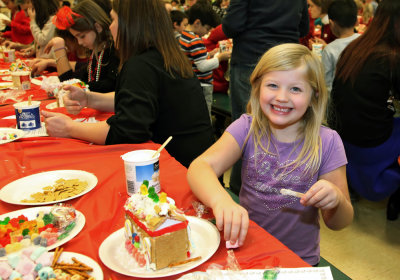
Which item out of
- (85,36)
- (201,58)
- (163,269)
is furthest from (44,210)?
(201,58)

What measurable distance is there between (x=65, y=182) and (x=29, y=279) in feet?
1.81

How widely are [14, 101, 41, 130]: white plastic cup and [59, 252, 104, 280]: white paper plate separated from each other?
3.73ft

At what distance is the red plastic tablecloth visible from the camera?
0.94 m

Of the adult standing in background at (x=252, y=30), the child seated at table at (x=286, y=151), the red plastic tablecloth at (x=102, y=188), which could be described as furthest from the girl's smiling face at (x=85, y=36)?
the child seated at table at (x=286, y=151)

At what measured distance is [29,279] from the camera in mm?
820

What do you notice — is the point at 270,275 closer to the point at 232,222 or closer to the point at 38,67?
the point at 232,222

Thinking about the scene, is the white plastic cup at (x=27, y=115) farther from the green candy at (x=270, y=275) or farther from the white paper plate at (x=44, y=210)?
the green candy at (x=270, y=275)

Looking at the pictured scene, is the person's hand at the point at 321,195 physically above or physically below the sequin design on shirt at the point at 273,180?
above

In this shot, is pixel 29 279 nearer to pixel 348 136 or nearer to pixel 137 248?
pixel 137 248

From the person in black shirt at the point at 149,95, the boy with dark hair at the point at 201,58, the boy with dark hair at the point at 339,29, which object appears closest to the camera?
the person in black shirt at the point at 149,95

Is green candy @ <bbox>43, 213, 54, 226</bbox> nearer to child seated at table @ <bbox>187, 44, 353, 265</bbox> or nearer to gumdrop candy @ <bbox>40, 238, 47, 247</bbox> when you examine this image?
gumdrop candy @ <bbox>40, 238, 47, 247</bbox>

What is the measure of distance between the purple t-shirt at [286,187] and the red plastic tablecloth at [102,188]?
28 centimetres

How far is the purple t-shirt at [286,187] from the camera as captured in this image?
4.62 ft

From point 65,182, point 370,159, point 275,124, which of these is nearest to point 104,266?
point 65,182
